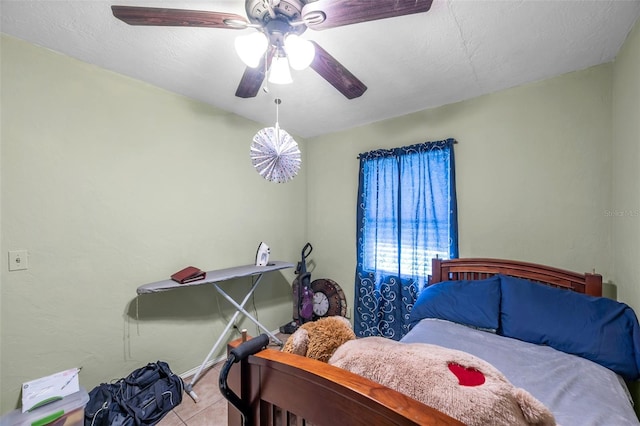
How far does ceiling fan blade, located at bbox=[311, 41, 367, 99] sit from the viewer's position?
1.35 metres

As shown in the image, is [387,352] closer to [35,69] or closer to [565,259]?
[565,259]

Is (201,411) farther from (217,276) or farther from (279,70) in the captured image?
(279,70)

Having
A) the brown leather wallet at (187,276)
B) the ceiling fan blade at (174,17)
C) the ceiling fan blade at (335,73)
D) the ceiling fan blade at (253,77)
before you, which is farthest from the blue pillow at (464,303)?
the ceiling fan blade at (174,17)

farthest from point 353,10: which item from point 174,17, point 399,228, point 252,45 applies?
point 399,228

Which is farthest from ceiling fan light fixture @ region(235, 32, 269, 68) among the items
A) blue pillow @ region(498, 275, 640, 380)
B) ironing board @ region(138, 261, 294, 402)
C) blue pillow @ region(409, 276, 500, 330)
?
blue pillow @ region(498, 275, 640, 380)

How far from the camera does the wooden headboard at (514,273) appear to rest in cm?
166

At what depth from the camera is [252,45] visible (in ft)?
3.79

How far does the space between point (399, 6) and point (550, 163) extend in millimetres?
1768

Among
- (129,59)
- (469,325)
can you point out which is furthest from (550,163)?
(129,59)

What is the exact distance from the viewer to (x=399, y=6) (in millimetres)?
998

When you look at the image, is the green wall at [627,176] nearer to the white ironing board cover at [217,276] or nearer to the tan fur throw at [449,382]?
the tan fur throw at [449,382]

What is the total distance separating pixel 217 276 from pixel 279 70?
1.64 meters

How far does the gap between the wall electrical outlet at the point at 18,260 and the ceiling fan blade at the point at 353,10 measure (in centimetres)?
207

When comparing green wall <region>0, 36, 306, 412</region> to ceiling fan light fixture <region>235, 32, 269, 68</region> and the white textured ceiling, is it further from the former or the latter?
ceiling fan light fixture <region>235, 32, 269, 68</region>
